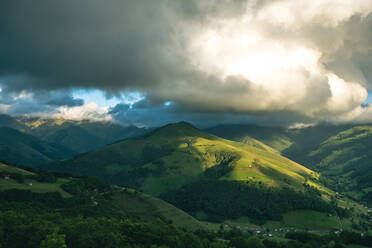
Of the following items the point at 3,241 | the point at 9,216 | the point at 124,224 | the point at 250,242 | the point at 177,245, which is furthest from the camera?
the point at 250,242

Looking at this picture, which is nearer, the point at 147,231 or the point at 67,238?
the point at 67,238

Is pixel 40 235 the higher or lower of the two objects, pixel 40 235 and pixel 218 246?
the higher

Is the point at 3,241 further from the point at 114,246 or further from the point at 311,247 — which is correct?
the point at 311,247

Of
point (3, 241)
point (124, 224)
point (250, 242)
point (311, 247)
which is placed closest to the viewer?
point (3, 241)

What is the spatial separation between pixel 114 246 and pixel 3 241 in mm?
40904

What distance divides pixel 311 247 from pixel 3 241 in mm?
189629

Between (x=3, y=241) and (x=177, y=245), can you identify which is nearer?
(x=3, y=241)

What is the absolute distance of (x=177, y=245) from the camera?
12681 centimetres

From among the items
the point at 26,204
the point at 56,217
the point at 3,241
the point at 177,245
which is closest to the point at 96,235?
the point at 3,241

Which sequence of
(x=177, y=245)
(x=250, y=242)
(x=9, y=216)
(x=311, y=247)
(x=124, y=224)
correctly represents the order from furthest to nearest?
1. (x=311, y=247)
2. (x=250, y=242)
3. (x=124, y=224)
4. (x=177, y=245)
5. (x=9, y=216)

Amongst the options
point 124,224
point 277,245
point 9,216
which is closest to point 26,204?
point 9,216

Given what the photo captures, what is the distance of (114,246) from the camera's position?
101750 mm

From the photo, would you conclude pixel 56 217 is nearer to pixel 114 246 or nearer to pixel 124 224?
pixel 124 224

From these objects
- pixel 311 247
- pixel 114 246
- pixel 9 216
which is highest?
pixel 9 216
